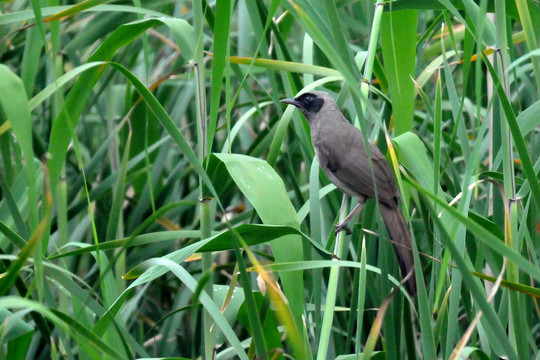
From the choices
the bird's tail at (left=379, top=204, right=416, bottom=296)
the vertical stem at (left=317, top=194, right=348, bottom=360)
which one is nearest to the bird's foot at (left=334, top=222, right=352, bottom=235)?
the bird's tail at (left=379, top=204, right=416, bottom=296)

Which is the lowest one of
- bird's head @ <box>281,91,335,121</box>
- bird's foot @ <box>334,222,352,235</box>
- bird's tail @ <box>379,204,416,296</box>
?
bird's tail @ <box>379,204,416,296</box>

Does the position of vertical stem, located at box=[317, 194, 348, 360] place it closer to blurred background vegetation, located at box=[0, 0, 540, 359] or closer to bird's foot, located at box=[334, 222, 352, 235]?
blurred background vegetation, located at box=[0, 0, 540, 359]

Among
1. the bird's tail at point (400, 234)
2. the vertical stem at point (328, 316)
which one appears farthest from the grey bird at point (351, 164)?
the vertical stem at point (328, 316)

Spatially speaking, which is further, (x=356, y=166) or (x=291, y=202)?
(x=356, y=166)

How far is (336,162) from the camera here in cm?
232

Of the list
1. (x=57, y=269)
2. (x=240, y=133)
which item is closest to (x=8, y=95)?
(x=57, y=269)

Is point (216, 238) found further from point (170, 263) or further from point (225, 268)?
point (225, 268)

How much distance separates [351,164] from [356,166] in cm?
Answer: 2

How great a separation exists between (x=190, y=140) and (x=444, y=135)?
1383 millimetres

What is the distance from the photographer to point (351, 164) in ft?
7.79

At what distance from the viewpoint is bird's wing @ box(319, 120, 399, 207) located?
213 cm

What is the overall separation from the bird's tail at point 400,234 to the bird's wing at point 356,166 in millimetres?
37

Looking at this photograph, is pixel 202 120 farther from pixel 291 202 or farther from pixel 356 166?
pixel 356 166

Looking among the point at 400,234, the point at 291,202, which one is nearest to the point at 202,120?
the point at 291,202
